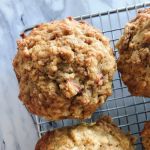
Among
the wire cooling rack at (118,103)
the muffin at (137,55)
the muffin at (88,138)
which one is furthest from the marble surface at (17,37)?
the muffin at (137,55)

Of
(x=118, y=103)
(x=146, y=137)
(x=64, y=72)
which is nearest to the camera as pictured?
(x=64, y=72)

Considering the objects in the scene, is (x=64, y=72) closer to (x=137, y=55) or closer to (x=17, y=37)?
(x=137, y=55)

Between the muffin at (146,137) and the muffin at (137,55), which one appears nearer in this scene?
the muffin at (137,55)

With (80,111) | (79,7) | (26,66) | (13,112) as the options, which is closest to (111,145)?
(80,111)

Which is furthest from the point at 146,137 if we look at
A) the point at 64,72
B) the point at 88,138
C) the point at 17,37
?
the point at 17,37

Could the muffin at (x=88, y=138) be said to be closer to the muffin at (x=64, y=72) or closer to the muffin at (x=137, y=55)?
the muffin at (x=64, y=72)
